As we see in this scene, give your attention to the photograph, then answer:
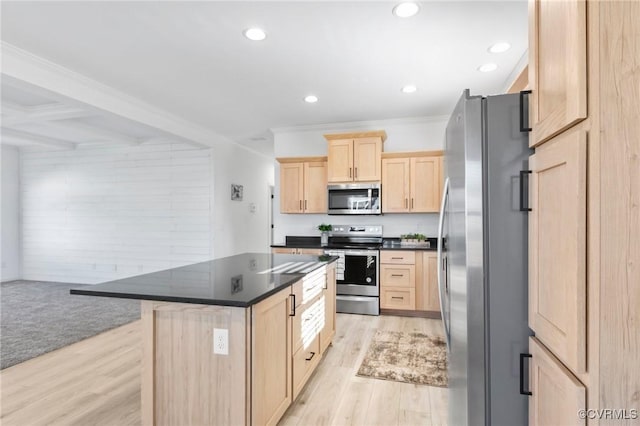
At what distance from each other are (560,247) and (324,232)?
438 cm

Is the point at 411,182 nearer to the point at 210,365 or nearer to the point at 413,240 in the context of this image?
the point at 413,240

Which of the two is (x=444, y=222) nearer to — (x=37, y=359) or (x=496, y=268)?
(x=496, y=268)

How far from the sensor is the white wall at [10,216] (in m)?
6.68

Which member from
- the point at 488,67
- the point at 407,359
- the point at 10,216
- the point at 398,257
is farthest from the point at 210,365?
the point at 10,216

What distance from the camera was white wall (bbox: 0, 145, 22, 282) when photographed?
668cm

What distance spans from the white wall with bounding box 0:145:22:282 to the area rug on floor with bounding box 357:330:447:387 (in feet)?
24.6

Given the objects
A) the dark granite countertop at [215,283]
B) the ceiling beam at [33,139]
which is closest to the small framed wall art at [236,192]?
the ceiling beam at [33,139]

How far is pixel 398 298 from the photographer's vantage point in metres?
4.39

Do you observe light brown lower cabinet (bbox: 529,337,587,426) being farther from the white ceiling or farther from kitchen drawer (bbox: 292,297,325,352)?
the white ceiling

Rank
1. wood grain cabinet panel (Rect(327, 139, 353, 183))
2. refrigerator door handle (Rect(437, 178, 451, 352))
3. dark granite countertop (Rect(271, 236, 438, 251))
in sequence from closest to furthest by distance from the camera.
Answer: refrigerator door handle (Rect(437, 178, 451, 352)), dark granite countertop (Rect(271, 236, 438, 251)), wood grain cabinet panel (Rect(327, 139, 353, 183))

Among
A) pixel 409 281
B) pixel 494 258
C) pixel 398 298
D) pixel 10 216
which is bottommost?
pixel 398 298

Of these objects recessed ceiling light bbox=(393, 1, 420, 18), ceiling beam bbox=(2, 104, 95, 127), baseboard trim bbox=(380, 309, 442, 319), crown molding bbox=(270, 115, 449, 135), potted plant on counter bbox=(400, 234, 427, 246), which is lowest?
baseboard trim bbox=(380, 309, 442, 319)

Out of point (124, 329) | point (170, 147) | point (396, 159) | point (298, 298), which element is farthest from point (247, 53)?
point (170, 147)

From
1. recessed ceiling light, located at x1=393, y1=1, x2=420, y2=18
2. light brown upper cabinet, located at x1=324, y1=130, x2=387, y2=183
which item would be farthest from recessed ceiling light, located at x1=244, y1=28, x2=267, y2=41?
light brown upper cabinet, located at x1=324, y1=130, x2=387, y2=183
